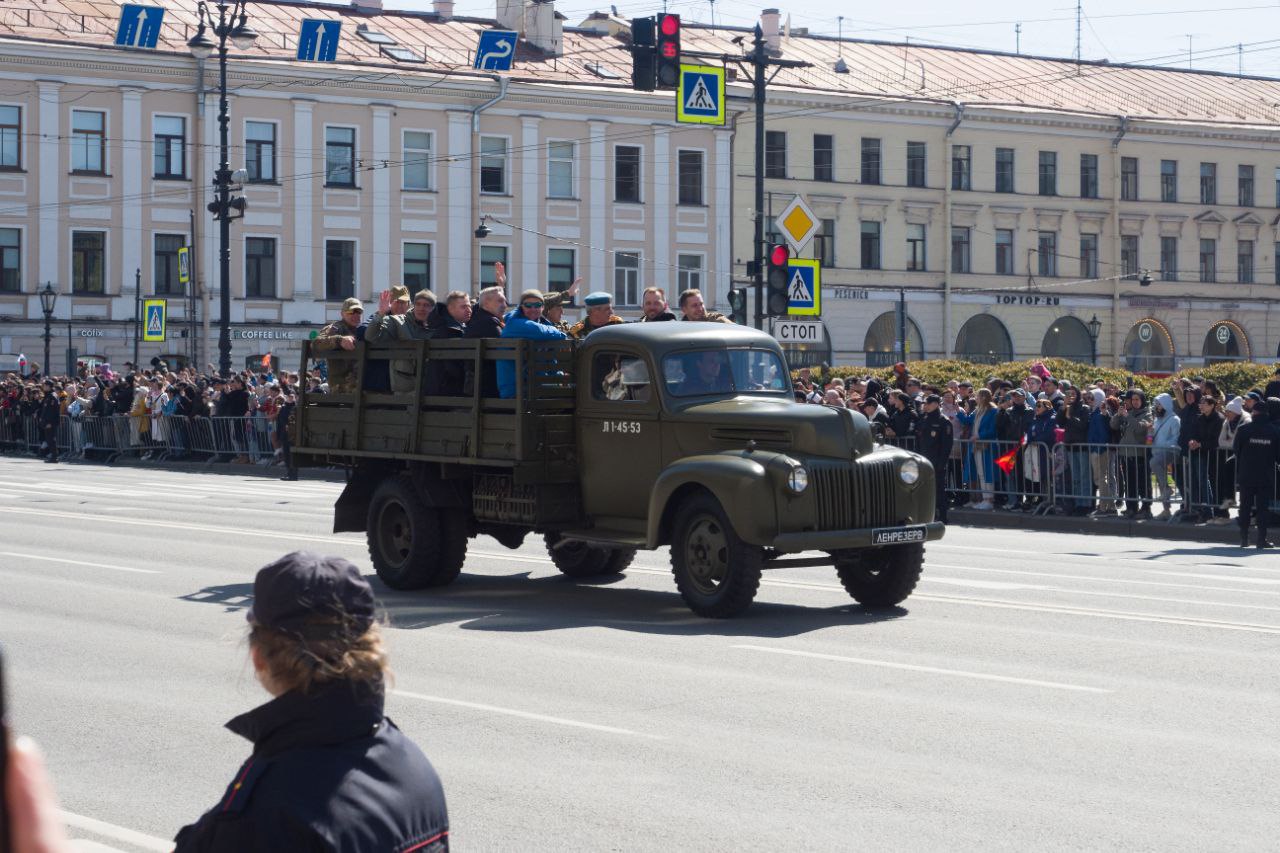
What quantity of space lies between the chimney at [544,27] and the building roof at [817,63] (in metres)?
0.34

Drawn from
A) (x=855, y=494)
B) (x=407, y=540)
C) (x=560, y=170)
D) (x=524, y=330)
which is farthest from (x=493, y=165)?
(x=855, y=494)

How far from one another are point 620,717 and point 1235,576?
1010 cm

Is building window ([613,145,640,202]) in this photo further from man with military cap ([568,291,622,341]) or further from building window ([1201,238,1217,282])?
man with military cap ([568,291,622,341])

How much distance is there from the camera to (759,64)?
2712cm

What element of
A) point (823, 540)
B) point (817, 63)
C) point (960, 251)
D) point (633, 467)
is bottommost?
point (823, 540)

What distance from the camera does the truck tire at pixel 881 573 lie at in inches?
567

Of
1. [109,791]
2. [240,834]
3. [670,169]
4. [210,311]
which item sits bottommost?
[109,791]

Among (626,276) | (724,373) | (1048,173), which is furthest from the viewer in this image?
(1048,173)

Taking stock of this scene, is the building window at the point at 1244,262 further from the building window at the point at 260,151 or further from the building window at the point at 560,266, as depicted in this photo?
the building window at the point at 260,151

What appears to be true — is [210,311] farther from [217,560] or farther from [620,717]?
[620,717]

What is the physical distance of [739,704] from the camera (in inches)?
391

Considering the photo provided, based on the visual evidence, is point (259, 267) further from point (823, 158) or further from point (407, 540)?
point (407, 540)

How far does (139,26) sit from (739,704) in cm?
5237

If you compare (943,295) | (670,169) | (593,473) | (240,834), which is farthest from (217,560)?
(943,295)
